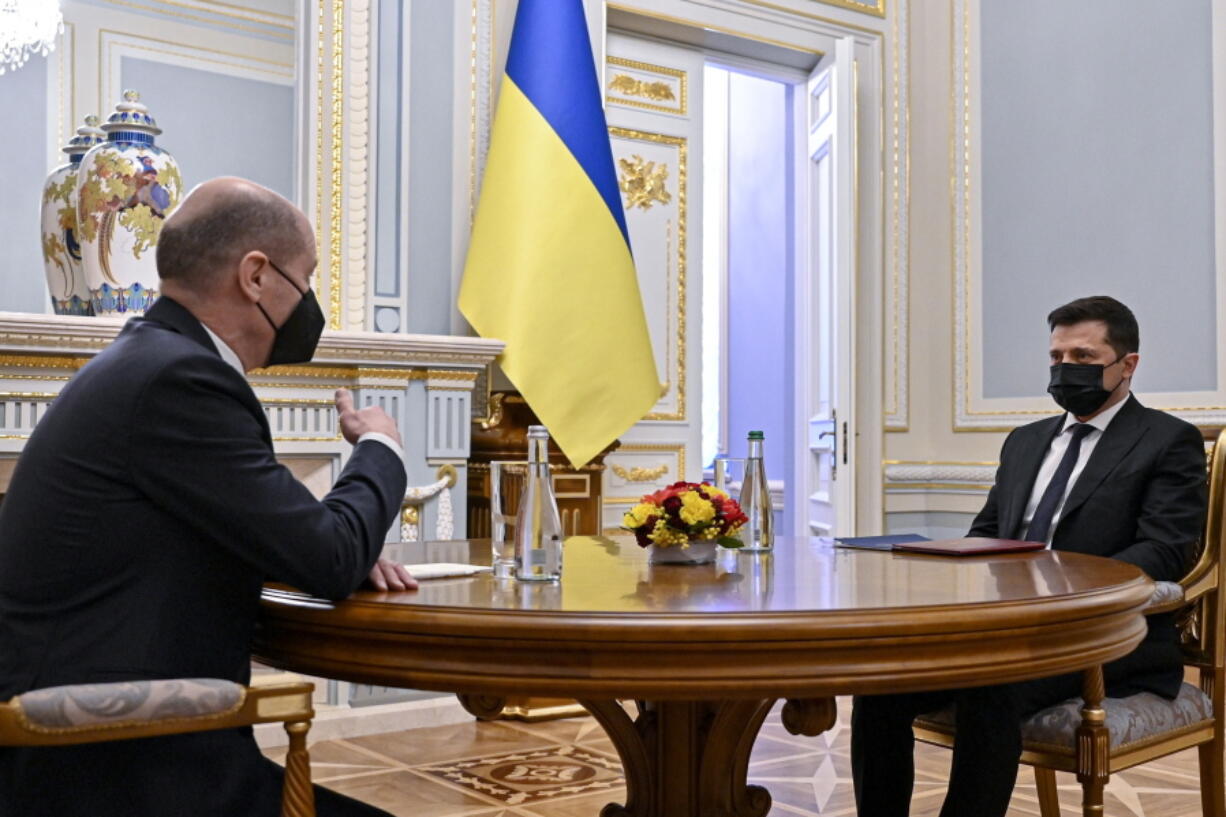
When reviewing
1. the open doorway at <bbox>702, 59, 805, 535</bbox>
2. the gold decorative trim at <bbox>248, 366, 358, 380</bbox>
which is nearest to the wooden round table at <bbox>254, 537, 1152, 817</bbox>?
the gold decorative trim at <bbox>248, 366, 358, 380</bbox>

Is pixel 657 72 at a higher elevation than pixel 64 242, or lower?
higher

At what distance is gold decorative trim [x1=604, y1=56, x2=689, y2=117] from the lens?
4.96 meters

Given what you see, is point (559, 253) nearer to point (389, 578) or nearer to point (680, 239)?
point (680, 239)

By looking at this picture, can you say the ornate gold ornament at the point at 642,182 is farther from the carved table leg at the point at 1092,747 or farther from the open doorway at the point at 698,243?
the carved table leg at the point at 1092,747

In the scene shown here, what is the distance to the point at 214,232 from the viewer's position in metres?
1.52

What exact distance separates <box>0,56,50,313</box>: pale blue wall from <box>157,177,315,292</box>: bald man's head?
2.74 m

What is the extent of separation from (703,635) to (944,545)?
3.44 feet

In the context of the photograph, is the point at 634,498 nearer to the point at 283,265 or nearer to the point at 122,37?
the point at 122,37

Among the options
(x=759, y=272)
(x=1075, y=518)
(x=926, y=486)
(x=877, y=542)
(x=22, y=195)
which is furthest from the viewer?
(x=759, y=272)

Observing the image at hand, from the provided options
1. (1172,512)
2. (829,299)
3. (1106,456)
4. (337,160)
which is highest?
(337,160)

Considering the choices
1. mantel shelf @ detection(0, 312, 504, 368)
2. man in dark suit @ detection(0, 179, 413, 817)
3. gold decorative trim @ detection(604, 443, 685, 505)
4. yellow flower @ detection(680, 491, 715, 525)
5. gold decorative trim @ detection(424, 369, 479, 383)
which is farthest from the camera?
gold decorative trim @ detection(604, 443, 685, 505)

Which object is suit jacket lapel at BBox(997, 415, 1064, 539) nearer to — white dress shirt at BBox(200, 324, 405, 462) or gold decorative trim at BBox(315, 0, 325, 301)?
white dress shirt at BBox(200, 324, 405, 462)

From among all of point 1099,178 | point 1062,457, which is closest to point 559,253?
point 1062,457

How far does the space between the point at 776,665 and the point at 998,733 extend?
878 mm
